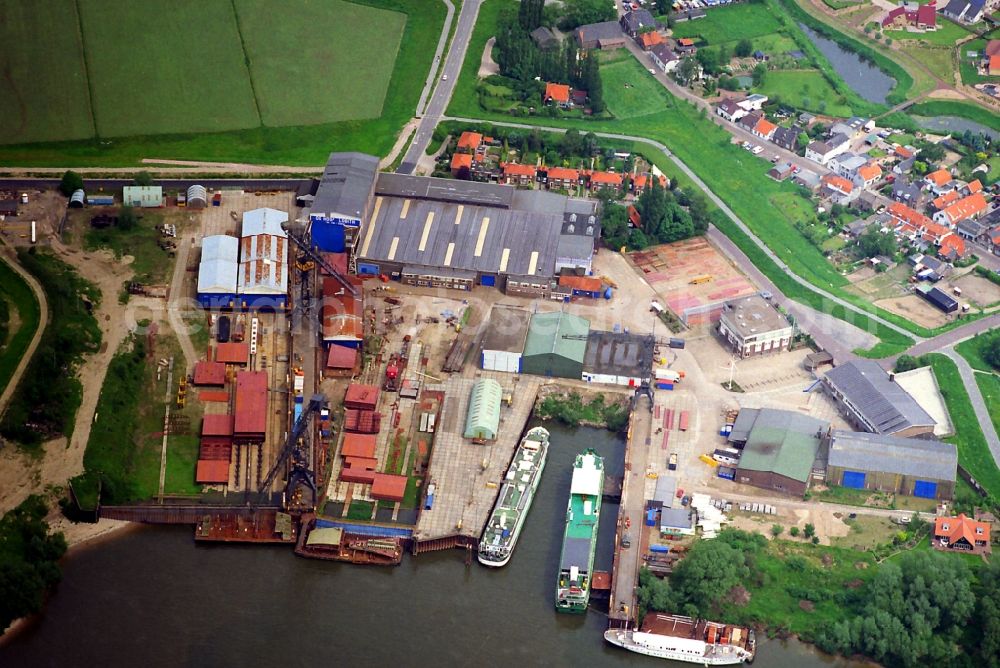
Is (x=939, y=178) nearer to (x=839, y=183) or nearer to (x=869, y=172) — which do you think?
(x=869, y=172)

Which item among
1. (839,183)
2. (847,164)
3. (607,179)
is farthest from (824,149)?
(607,179)

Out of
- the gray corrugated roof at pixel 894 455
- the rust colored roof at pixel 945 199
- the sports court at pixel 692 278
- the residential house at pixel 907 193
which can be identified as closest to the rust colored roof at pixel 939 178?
the rust colored roof at pixel 945 199

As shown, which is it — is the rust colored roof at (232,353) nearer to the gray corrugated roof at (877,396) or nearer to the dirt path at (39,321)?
the dirt path at (39,321)

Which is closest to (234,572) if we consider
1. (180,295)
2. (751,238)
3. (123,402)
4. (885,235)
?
(123,402)

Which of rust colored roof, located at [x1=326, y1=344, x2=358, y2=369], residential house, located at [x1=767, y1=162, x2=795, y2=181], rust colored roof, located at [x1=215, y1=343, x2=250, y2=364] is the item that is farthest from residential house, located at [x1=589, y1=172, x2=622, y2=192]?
rust colored roof, located at [x1=215, y1=343, x2=250, y2=364]

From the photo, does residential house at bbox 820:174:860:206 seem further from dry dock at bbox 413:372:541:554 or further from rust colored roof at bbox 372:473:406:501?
rust colored roof at bbox 372:473:406:501
